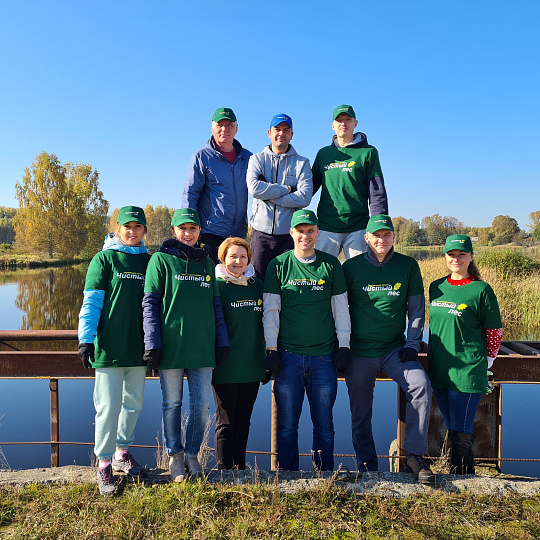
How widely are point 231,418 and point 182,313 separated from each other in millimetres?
1005

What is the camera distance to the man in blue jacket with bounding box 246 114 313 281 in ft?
13.6

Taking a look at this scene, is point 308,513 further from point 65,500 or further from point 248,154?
point 248,154

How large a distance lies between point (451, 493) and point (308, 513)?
1.07 metres

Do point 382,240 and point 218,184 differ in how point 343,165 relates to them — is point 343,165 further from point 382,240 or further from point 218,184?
point 218,184

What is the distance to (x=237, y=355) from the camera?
3496 millimetres

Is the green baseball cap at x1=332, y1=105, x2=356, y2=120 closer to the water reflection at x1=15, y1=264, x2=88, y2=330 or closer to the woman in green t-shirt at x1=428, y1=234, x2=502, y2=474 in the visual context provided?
the woman in green t-shirt at x1=428, y1=234, x2=502, y2=474

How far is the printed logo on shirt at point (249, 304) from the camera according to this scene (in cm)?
357

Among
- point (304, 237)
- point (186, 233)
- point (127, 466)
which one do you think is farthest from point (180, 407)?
point (304, 237)

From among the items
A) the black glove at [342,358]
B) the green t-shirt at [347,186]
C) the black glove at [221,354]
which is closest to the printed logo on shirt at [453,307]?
the black glove at [342,358]

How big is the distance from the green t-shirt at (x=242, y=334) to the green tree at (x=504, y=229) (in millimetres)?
68710

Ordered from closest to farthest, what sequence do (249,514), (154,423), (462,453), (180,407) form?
(249,514), (180,407), (462,453), (154,423)

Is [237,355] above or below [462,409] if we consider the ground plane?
above

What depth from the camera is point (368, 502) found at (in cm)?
305

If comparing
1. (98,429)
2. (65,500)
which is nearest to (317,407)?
(98,429)
